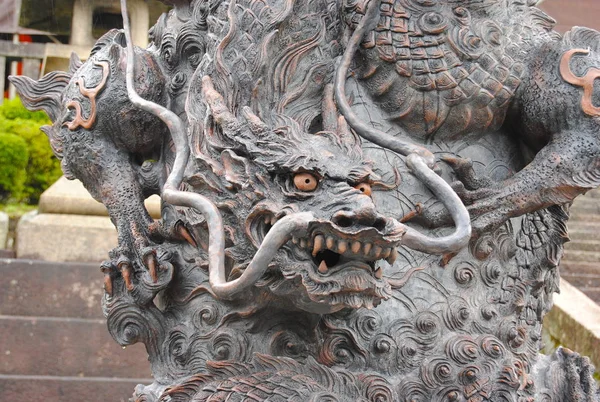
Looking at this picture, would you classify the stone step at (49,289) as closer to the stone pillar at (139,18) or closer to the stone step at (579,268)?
the stone pillar at (139,18)

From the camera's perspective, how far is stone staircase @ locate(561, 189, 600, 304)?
668cm

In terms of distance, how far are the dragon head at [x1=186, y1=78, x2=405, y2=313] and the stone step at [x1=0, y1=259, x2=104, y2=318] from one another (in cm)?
325

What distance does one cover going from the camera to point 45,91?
119 inches

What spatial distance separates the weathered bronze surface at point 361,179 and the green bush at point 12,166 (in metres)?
4.46

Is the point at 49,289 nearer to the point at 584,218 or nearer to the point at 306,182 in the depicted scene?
the point at 306,182

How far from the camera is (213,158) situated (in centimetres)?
233

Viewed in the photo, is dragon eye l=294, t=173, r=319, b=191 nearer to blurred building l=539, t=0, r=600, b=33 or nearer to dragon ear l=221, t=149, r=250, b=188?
dragon ear l=221, t=149, r=250, b=188

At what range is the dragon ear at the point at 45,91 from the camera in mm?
3000

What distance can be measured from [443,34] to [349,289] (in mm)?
843

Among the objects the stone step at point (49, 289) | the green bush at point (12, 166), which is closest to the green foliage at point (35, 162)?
the green bush at point (12, 166)

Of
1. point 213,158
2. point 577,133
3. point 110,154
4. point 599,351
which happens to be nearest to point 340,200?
point 213,158

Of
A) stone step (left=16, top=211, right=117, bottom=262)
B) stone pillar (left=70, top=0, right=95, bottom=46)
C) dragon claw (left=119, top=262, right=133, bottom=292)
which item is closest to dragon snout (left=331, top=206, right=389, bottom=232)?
dragon claw (left=119, top=262, right=133, bottom=292)

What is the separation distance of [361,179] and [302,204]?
149 mm

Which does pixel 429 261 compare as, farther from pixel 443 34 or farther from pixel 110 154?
pixel 110 154
